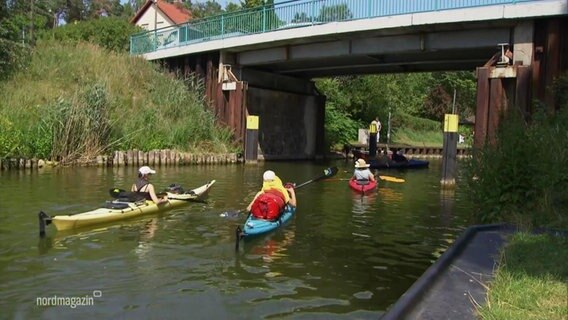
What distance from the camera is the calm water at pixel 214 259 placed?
615 cm

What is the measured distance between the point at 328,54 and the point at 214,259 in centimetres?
1604

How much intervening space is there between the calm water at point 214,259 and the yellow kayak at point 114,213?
17cm

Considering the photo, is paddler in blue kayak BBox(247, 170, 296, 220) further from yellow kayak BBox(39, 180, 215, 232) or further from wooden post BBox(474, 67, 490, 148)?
wooden post BBox(474, 67, 490, 148)

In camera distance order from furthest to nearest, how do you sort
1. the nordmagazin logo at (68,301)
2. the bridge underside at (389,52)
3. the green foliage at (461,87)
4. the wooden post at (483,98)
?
the green foliage at (461,87), the bridge underside at (389,52), the wooden post at (483,98), the nordmagazin logo at (68,301)

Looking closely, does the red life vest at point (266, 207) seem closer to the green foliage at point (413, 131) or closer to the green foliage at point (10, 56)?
the green foliage at point (10, 56)

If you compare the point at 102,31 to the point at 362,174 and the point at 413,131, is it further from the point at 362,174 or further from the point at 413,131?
the point at 362,174

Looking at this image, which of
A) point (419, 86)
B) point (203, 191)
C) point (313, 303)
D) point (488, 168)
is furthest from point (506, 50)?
point (419, 86)

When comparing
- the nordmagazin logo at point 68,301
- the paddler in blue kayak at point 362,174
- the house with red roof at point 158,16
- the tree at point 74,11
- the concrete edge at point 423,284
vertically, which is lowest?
the nordmagazin logo at point 68,301

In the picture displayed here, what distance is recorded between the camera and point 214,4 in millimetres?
92875

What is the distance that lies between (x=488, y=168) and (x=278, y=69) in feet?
67.1

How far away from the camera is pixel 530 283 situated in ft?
15.4

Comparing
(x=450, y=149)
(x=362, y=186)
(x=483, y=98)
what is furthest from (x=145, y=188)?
(x=483, y=98)

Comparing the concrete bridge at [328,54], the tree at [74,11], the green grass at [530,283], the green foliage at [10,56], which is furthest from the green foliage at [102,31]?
the green grass at [530,283]

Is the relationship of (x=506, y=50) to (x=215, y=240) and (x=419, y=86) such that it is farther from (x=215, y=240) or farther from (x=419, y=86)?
(x=419, y=86)
